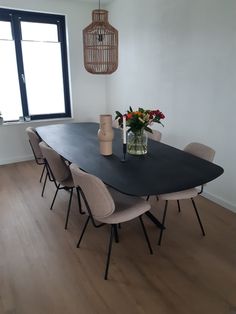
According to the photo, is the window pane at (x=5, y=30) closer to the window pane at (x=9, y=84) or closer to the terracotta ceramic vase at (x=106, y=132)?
the window pane at (x=9, y=84)

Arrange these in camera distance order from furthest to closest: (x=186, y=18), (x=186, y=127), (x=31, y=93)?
(x=31, y=93) < (x=186, y=127) < (x=186, y=18)

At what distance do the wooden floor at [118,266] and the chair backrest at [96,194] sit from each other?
53 centimetres

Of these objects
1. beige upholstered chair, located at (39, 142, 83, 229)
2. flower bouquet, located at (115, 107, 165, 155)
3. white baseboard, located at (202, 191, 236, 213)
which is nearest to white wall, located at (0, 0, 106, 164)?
beige upholstered chair, located at (39, 142, 83, 229)

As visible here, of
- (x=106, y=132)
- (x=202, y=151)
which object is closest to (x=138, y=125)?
(x=106, y=132)

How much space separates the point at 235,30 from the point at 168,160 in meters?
1.47

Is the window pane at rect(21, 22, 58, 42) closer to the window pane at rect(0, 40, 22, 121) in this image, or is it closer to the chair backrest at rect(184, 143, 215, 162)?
the window pane at rect(0, 40, 22, 121)

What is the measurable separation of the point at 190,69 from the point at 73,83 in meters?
2.39

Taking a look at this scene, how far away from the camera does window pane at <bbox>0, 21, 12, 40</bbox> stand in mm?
3899

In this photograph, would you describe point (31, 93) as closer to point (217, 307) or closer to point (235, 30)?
point (235, 30)

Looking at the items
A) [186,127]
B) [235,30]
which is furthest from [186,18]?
[186,127]

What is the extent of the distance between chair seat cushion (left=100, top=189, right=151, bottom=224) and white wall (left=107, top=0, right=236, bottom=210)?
1.33 metres

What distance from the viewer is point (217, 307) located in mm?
1573

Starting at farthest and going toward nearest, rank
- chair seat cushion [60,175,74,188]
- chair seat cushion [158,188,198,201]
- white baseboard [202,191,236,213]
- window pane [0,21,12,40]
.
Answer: window pane [0,21,12,40] < white baseboard [202,191,236,213] < chair seat cushion [60,175,74,188] < chair seat cushion [158,188,198,201]

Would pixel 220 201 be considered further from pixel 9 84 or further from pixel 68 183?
pixel 9 84
